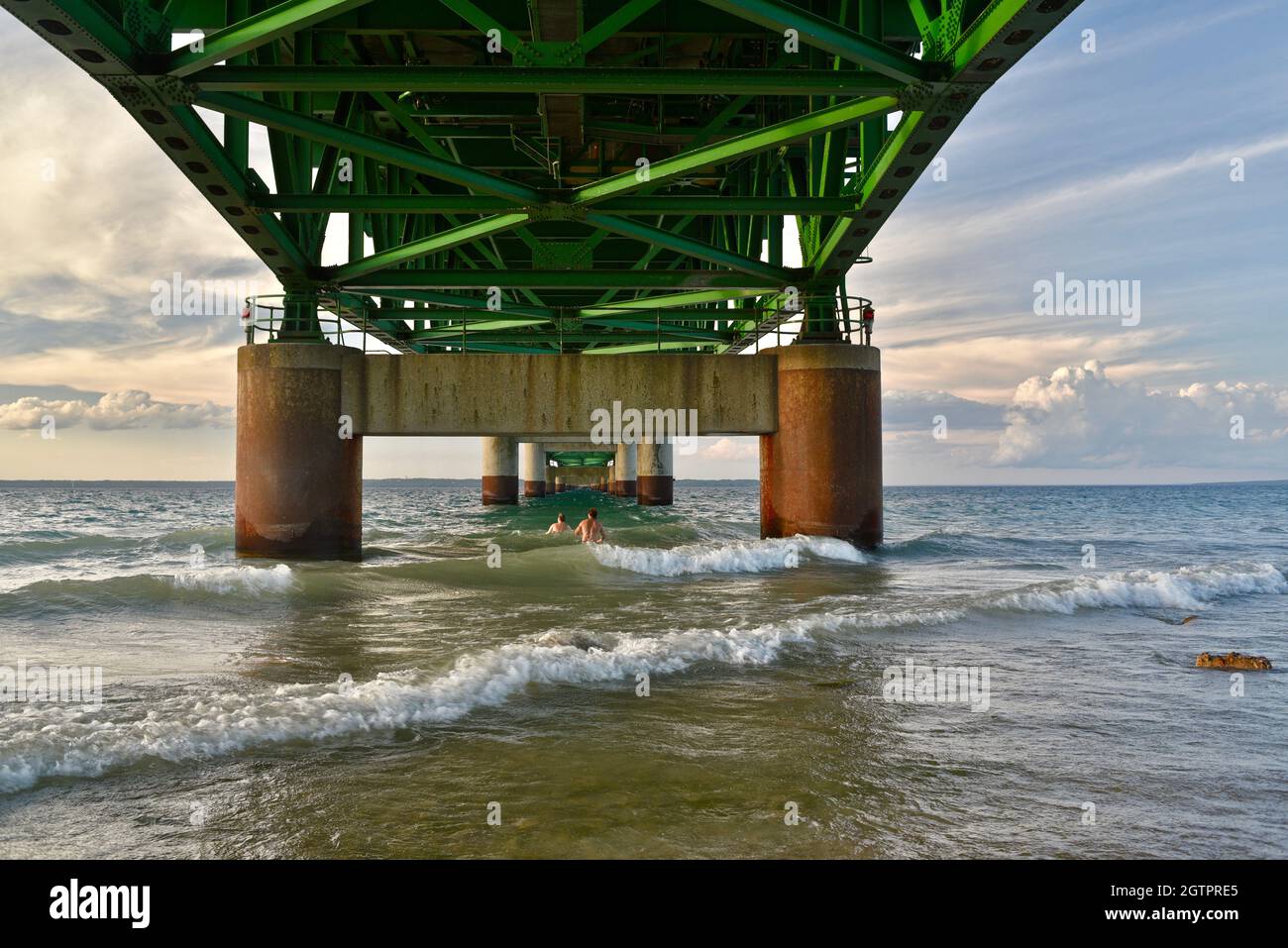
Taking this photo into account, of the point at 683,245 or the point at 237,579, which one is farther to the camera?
the point at 683,245

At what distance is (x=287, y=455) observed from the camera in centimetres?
1739

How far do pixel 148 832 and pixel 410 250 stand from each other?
1273cm

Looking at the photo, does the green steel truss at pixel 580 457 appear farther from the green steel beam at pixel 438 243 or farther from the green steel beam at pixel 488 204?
the green steel beam at pixel 488 204

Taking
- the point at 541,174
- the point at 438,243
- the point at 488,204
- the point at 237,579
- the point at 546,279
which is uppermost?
the point at 541,174

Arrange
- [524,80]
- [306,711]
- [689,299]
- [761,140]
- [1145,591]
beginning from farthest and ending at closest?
1. [689,299]
2. [1145,591]
3. [761,140]
4. [524,80]
5. [306,711]

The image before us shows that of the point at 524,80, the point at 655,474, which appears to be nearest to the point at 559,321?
the point at 524,80

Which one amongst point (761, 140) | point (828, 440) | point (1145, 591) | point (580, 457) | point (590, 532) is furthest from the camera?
point (580, 457)

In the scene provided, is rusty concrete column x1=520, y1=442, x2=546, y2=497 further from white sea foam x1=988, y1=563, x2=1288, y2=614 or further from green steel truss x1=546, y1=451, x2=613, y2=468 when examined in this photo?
white sea foam x1=988, y1=563, x2=1288, y2=614

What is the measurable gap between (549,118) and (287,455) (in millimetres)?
8176

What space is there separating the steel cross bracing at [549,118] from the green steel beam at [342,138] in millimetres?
37

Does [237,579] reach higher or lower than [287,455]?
lower

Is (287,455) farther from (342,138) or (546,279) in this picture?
(342,138)
